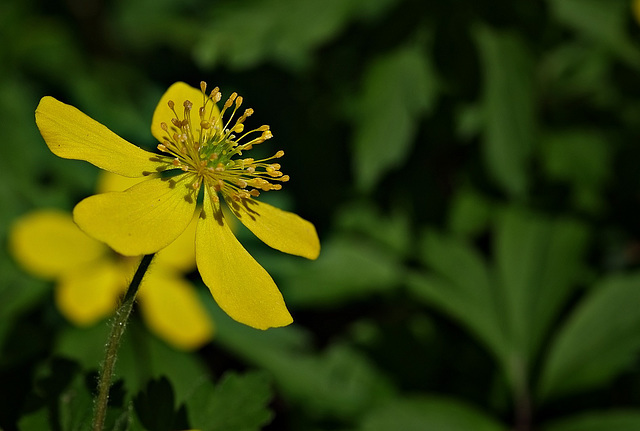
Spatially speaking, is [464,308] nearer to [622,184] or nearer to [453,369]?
[453,369]

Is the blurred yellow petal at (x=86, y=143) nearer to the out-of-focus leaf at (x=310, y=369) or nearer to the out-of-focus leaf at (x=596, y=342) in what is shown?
the out-of-focus leaf at (x=310, y=369)

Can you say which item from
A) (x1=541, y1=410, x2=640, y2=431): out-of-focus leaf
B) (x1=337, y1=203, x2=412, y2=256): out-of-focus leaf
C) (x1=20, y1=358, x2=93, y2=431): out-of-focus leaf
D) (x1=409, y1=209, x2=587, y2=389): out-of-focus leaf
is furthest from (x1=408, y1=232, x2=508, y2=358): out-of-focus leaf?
(x1=20, y1=358, x2=93, y2=431): out-of-focus leaf

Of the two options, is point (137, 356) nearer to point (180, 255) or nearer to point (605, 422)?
point (180, 255)

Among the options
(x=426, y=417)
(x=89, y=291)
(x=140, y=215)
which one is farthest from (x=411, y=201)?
(x=140, y=215)

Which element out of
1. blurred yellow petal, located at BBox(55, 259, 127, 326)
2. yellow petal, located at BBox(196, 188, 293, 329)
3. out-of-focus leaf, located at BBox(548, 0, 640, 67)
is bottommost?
yellow petal, located at BBox(196, 188, 293, 329)

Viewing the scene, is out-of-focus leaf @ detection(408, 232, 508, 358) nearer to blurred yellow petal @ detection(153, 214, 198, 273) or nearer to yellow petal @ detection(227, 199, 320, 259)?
blurred yellow petal @ detection(153, 214, 198, 273)
